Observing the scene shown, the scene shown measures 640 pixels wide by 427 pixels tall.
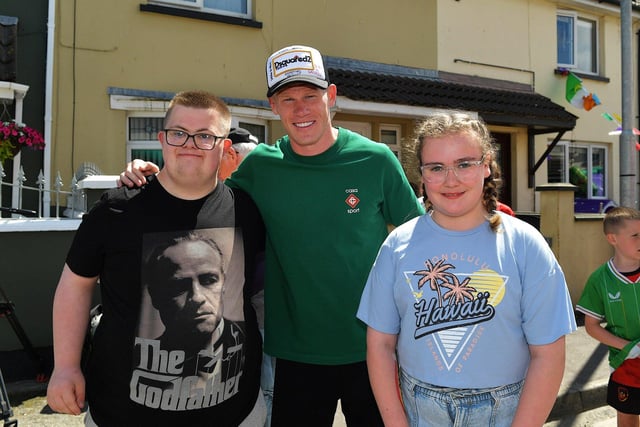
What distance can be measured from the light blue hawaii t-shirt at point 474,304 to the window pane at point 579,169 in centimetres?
1113

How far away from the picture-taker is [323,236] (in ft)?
7.30

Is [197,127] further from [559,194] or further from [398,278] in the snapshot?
[559,194]

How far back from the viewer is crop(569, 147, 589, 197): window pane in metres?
11.8

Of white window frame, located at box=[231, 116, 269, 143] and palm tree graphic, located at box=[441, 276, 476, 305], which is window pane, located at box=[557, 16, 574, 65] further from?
palm tree graphic, located at box=[441, 276, 476, 305]

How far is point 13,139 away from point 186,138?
4.54m

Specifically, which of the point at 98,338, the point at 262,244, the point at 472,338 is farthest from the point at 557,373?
the point at 98,338

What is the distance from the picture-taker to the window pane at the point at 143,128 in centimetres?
714

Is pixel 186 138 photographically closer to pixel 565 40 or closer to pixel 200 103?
pixel 200 103

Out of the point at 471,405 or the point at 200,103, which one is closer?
the point at 471,405

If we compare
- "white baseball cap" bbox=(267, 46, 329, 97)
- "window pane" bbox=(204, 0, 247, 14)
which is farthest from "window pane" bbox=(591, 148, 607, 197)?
"white baseball cap" bbox=(267, 46, 329, 97)

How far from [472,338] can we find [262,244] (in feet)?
3.27

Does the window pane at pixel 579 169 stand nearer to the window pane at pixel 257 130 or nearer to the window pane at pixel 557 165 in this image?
the window pane at pixel 557 165

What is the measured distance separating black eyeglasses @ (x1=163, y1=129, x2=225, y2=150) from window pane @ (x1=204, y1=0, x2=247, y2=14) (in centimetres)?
641

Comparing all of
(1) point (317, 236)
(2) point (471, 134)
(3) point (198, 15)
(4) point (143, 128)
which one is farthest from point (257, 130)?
(2) point (471, 134)
